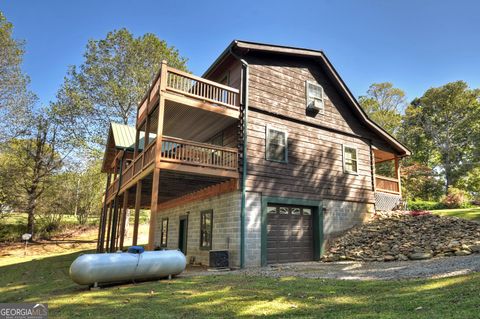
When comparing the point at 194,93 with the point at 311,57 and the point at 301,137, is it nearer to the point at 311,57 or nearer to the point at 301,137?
the point at 301,137

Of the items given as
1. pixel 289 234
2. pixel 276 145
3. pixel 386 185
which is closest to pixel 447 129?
pixel 386 185

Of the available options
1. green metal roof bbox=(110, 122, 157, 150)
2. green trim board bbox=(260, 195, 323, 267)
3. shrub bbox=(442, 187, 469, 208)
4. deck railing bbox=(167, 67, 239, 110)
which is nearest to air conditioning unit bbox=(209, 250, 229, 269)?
green trim board bbox=(260, 195, 323, 267)

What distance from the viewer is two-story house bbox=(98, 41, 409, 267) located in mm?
11883

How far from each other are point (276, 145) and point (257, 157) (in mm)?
1281

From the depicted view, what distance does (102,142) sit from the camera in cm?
2820

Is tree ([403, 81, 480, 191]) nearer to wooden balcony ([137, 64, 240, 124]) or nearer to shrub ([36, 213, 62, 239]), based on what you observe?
wooden balcony ([137, 64, 240, 124])

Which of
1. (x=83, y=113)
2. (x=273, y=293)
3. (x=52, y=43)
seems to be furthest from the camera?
(x=83, y=113)

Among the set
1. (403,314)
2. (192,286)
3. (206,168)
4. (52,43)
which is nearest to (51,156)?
(52,43)

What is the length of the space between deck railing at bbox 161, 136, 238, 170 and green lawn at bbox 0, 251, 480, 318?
4435mm

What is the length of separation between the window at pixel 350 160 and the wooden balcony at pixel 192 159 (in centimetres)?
660

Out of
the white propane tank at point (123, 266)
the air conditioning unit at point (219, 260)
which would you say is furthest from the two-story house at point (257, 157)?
the white propane tank at point (123, 266)

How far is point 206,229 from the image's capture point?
561 inches

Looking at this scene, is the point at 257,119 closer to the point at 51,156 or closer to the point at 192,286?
the point at 192,286

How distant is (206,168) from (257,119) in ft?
10.8
